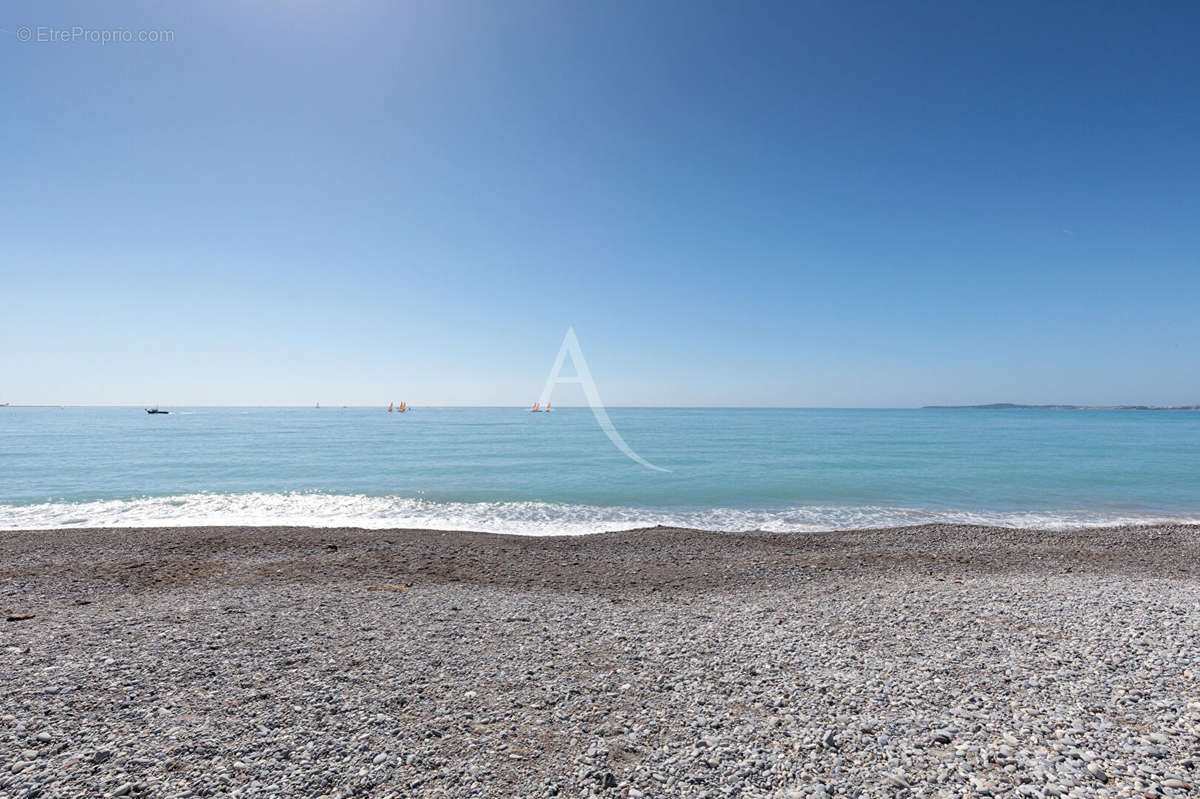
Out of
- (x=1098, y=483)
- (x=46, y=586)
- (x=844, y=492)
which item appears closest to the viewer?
(x=46, y=586)

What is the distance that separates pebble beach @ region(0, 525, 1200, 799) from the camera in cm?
408

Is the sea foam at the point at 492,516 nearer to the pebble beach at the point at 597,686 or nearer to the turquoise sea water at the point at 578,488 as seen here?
the turquoise sea water at the point at 578,488

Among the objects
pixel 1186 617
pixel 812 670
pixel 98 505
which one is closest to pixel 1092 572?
pixel 1186 617

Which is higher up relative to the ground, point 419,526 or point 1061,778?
point 1061,778

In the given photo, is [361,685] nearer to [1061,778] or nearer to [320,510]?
[1061,778]

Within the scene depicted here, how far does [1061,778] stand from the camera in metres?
3.97

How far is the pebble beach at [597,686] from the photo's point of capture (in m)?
4.08

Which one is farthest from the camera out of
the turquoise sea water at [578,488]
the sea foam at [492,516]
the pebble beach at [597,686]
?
the turquoise sea water at [578,488]

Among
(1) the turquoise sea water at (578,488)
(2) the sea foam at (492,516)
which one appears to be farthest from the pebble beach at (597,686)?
(1) the turquoise sea water at (578,488)

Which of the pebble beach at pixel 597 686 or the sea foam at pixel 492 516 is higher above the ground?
the pebble beach at pixel 597 686

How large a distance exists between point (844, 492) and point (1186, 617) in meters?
16.0

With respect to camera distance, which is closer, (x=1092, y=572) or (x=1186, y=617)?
(x=1186, y=617)

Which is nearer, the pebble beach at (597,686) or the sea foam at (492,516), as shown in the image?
the pebble beach at (597,686)

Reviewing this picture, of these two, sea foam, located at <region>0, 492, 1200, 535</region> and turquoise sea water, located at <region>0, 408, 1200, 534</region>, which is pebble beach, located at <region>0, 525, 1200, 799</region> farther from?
turquoise sea water, located at <region>0, 408, 1200, 534</region>
